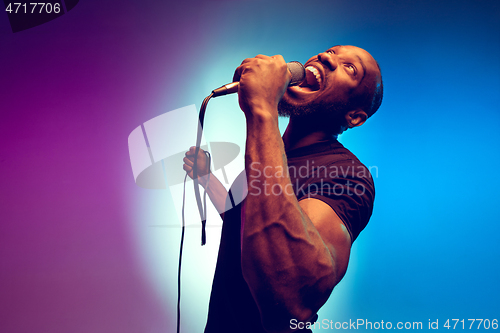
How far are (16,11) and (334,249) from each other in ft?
5.97

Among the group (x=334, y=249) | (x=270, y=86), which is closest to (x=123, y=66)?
(x=270, y=86)

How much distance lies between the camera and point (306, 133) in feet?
2.69

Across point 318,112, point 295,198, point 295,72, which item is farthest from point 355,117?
point 295,198

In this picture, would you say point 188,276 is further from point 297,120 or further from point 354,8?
point 354,8

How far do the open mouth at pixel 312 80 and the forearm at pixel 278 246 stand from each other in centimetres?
33

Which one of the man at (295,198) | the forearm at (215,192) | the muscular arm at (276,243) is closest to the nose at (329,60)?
the man at (295,198)

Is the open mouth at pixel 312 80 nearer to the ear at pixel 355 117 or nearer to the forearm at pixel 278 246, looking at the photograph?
the ear at pixel 355 117

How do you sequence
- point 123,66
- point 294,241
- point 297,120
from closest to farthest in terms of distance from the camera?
point 294,241 < point 297,120 < point 123,66

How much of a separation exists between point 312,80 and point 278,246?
1.50ft

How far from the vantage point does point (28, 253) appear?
151 cm

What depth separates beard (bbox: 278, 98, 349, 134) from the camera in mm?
755

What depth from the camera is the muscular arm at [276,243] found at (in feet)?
1.51

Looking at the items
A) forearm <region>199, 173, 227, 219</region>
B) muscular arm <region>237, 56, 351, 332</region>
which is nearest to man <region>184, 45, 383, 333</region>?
muscular arm <region>237, 56, 351, 332</region>

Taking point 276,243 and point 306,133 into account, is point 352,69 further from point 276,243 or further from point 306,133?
point 276,243
